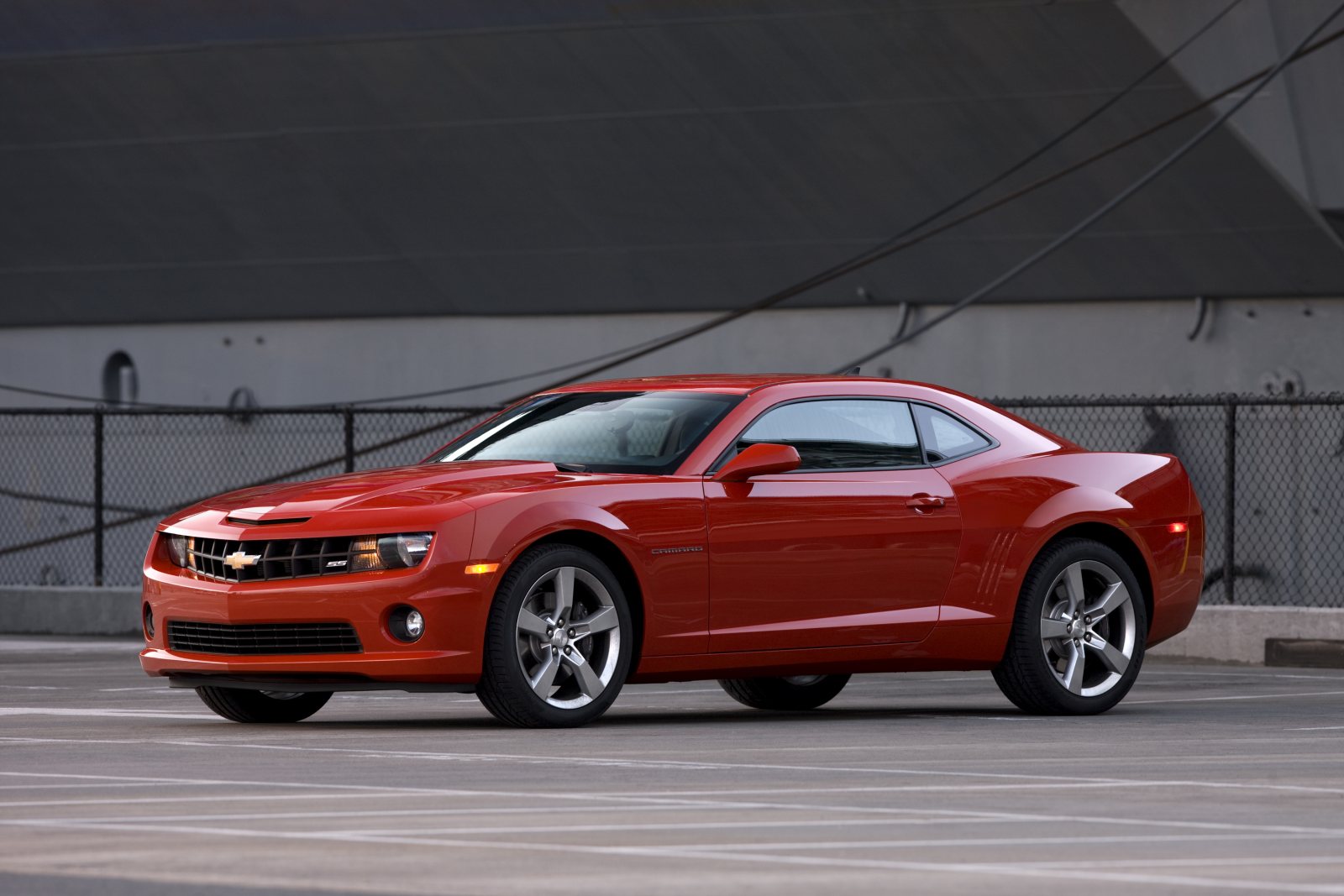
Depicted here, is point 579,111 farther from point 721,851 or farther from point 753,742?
point 721,851

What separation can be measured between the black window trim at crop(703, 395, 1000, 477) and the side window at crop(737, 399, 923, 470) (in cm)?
1

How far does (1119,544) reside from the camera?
1159 cm

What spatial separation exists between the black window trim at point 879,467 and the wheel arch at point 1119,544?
0.48 meters

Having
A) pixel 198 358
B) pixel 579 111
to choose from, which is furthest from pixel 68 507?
pixel 579 111

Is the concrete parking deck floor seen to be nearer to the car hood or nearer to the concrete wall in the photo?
the car hood

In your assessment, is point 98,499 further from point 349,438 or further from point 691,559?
point 691,559

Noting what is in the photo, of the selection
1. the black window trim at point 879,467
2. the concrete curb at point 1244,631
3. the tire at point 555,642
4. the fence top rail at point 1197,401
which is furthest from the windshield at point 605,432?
the concrete curb at point 1244,631

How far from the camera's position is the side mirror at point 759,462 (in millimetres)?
10320

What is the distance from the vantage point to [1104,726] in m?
10.7

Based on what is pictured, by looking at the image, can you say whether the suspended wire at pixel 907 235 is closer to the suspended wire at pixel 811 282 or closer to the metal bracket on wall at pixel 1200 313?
the suspended wire at pixel 811 282

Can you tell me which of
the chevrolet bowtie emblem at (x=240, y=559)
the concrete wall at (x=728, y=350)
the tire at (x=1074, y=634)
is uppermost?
the concrete wall at (x=728, y=350)

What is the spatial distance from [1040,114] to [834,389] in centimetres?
832

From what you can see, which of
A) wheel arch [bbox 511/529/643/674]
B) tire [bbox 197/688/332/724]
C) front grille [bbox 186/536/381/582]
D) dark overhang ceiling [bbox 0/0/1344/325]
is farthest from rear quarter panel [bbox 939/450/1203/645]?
dark overhang ceiling [bbox 0/0/1344/325]

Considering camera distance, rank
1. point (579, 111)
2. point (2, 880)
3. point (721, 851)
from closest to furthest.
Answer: point (2, 880) → point (721, 851) → point (579, 111)
